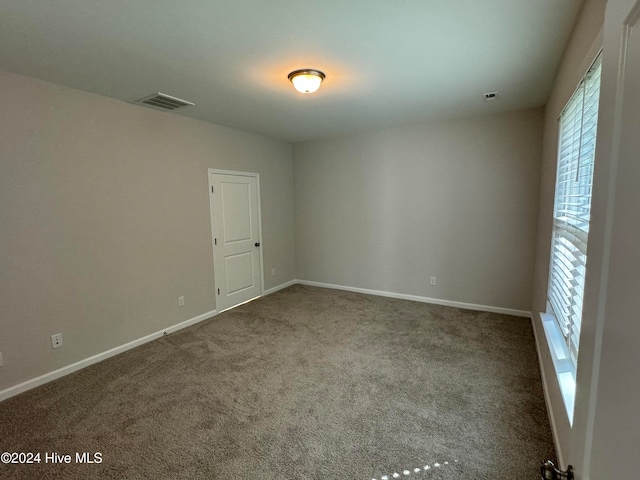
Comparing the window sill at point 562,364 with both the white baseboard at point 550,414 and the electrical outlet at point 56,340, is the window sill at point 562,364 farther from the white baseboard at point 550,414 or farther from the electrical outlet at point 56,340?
the electrical outlet at point 56,340

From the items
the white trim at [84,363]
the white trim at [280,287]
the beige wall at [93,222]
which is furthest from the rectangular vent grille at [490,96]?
the white trim at [84,363]

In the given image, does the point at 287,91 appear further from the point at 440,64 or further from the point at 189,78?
the point at 440,64

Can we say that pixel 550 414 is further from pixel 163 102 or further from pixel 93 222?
pixel 163 102

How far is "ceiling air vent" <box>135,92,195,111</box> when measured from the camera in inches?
118

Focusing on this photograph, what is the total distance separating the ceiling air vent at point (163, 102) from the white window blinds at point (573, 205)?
3.25 meters

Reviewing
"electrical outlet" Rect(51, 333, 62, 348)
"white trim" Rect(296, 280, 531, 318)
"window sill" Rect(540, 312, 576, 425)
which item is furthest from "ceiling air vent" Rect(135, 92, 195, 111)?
"window sill" Rect(540, 312, 576, 425)

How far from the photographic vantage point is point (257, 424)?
214 centimetres

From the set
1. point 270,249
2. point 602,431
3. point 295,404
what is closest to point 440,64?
point 602,431

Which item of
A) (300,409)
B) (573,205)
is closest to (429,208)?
(573,205)

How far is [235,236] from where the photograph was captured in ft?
15.0

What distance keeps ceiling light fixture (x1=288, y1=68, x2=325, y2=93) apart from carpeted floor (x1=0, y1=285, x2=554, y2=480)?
247 centimetres

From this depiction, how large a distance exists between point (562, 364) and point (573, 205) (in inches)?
38.3

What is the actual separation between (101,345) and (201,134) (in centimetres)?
263

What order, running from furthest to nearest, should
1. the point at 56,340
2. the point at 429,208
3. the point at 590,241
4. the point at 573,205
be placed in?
1. the point at 429,208
2. the point at 56,340
3. the point at 573,205
4. the point at 590,241
